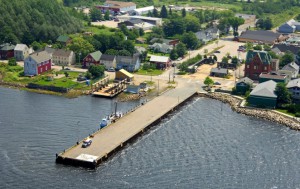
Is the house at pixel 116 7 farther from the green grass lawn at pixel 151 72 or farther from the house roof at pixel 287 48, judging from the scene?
the green grass lawn at pixel 151 72

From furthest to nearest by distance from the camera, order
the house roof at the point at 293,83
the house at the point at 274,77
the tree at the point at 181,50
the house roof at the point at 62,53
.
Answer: the tree at the point at 181,50, the house roof at the point at 62,53, the house at the point at 274,77, the house roof at the point at 293,83

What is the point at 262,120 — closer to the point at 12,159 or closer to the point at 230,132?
the point at 230,132

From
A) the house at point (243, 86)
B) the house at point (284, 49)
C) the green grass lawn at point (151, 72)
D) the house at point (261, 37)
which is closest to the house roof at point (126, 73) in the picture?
the green grass lawn at point (151, 72)

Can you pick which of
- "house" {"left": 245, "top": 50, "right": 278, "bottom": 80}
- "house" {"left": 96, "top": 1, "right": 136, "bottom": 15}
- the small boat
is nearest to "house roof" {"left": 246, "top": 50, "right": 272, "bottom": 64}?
"house" {"left": 245, "top": 50, "right": 278, "bottom": 80}

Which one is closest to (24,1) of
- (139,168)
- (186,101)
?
(186,101)

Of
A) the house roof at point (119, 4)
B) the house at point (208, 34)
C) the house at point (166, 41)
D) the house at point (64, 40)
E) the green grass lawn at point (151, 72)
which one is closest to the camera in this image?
the green grass lawn at point (151, 72)

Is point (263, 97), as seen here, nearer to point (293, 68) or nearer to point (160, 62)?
point (293, 68)

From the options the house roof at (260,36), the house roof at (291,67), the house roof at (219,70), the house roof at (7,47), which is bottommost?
the house roof at (219,70)

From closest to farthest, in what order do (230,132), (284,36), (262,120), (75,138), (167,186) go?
1. (167,186)
2. (75,138)
3. (230,132)
4. (262,120)
5. (284,36)
